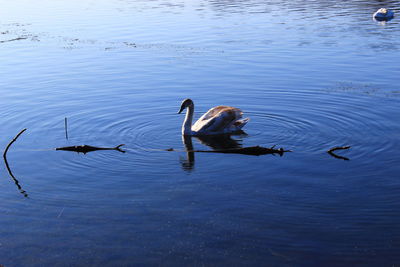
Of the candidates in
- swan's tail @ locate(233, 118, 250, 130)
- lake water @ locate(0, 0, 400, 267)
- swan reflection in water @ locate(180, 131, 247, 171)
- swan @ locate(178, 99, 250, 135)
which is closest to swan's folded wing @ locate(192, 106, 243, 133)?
swan @ locate(178, 99, 250, 135)

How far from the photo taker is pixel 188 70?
90.2 ft

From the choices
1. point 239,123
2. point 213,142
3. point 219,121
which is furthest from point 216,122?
point 239,123

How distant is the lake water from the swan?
1.74 feet

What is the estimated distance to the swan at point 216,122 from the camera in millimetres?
18203

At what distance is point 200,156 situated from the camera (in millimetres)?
16453

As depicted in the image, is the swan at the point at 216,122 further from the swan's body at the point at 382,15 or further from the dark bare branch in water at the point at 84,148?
the swan's body at the point at 382,15

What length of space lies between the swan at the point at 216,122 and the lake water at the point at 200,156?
53 cm

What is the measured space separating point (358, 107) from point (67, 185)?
10.6 meters

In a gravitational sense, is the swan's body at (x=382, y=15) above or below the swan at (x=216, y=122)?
above

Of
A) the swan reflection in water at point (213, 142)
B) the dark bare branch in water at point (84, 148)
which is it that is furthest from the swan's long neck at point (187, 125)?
the dark bare branch in water at point (84, 148)

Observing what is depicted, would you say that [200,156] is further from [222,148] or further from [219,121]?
[219,121]

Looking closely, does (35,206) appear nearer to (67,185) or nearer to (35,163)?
(67,185)

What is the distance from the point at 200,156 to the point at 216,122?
7.02ft

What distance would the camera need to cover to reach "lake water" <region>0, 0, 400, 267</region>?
11.1 m
